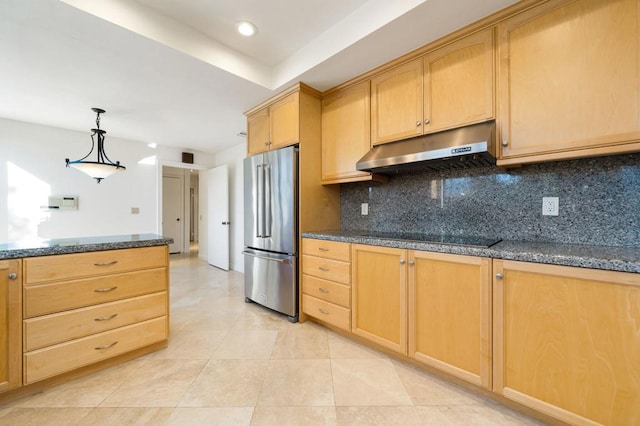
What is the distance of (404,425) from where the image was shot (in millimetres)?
1239

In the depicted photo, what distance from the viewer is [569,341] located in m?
1.12

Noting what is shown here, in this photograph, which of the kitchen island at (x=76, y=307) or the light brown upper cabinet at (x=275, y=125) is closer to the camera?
the kitchen island at (x=76, y=307)

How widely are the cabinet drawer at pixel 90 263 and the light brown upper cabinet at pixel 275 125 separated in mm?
1465

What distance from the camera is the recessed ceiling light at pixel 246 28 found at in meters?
1.87

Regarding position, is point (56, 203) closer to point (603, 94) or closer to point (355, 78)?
point (355, 78)

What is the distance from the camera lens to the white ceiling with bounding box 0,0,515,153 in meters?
1.57

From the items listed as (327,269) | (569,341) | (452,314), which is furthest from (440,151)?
(327,269)

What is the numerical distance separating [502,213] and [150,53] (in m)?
2.88

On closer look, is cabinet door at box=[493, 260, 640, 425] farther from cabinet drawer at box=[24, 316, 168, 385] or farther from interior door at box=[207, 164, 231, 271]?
interior door at box=[207, 164, 231, 271]

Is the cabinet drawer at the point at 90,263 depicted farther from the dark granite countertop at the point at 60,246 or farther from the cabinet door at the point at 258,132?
the cabinet door at the point at 258,132

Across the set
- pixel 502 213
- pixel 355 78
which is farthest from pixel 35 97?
pixel 502 213

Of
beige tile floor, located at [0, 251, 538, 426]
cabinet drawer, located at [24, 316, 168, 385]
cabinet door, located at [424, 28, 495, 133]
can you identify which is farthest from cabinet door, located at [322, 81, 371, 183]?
cabinet drawer, located at [24, 316, 168, 385]

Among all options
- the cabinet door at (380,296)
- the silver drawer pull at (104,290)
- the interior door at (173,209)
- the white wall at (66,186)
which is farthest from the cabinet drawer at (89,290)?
the interior door at (173,209)

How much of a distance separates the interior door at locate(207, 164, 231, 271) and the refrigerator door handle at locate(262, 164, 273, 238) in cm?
224
